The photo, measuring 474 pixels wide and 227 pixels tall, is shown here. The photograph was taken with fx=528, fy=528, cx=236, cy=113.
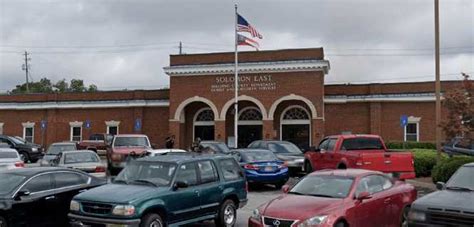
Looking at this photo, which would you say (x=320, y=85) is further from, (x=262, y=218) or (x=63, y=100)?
(x=262, y=218)

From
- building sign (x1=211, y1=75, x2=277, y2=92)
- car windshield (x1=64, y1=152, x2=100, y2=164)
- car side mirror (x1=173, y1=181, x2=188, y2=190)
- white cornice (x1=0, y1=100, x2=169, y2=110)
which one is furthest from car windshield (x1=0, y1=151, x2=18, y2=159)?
white cornice (x1=0, y1=100, x2=169, y2=110)

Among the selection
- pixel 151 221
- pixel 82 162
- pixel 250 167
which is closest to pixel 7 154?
pixel 82 162

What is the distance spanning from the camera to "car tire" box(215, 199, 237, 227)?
11969mm

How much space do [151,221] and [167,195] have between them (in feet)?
2.14

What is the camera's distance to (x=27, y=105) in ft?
154

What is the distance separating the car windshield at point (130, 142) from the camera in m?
24.0

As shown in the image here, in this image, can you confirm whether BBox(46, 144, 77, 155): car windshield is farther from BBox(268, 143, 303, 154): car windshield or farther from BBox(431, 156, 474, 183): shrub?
BBox(431, 156, 474, 183): shrub

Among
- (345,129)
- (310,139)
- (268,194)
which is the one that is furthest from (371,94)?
(268,194)

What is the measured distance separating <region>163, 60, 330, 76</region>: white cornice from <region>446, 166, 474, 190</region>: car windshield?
85.8 ft

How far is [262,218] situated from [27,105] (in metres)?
42.2

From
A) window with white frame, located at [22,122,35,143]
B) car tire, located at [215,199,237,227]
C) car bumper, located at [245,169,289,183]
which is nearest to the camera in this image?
car tire, located at [215,199,237,227]

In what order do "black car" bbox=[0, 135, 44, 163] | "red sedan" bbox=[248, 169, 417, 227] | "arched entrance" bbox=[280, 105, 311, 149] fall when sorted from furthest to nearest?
"arched entrance" bbox=[280, 105, 311, 149] < "black car" bbox=[0, 135, 44, 163] < "red sedan" bbox=[248, 169, 417, 227]

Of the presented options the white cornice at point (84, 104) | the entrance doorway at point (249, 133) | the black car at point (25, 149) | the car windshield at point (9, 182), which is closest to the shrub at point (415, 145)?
the entrance doorway at point (249, 133)

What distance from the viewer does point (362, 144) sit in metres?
18.2
